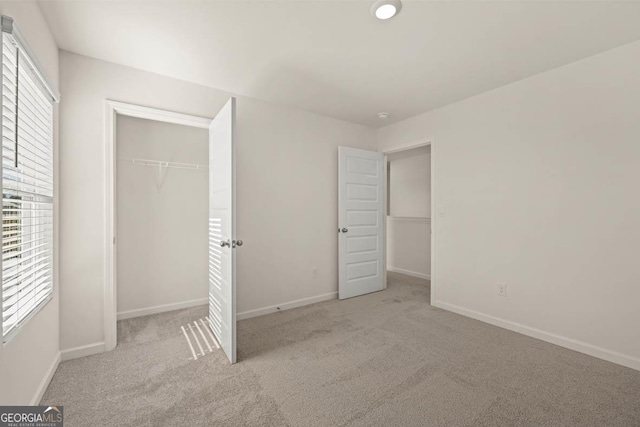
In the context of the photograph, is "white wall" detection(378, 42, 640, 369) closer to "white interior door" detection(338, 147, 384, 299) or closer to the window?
"white interior door" detection(338, 147, 384, 299)

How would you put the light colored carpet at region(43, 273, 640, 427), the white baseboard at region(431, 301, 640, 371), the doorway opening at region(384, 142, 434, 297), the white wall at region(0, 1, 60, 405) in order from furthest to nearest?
1. the doorway opening at region(384, 142, 434, 297)
2. the white baseboard at region(431, 301, 640, 371)
3. the light colored carpet at region(43, 273, 640, 427)
4. the white wall at region(0, 1, 60, 405)

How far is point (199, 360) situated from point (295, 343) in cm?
80

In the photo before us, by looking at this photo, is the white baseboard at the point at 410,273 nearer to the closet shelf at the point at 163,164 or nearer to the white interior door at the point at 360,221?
the white interior door at the point at 360,221

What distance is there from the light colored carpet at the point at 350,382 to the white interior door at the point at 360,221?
3.56 ft

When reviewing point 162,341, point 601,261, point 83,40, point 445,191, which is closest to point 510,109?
point 445,191

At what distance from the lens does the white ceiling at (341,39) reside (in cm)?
179

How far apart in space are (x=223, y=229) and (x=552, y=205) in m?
2.93

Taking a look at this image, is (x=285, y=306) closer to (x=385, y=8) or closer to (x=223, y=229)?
(x=223, y=229)

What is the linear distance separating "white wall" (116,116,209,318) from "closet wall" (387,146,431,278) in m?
3.63

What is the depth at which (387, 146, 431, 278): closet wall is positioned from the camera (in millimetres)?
5137

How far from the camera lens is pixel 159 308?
3330 mm

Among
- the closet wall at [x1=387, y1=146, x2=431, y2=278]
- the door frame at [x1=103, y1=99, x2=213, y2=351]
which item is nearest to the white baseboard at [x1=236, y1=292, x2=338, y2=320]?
the door frame at [x1=103, y1=99, x2=213, y2=351]

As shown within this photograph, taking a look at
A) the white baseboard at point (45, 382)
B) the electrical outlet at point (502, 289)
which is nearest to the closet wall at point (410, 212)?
the electrical outlet at point (502, 289)

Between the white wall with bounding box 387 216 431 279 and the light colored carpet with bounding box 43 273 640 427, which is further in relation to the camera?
the white wall with bounding box 387 216 431 279
